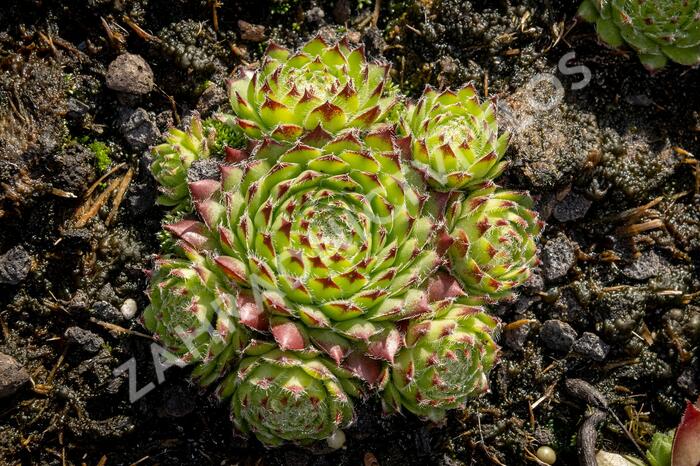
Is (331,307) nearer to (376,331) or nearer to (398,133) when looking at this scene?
(376,331)

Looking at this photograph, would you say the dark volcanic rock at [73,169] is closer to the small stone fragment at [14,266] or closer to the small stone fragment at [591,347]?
the small stone fragment at [14,266]

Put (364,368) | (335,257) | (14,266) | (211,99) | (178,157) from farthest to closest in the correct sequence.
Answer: (211,99) < (14,266) < (178,157) < (364,368) < (335,257)

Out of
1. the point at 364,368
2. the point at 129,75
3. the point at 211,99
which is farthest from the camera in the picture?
the point at 211,99

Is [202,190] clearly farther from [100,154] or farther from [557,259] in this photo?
[557,259]

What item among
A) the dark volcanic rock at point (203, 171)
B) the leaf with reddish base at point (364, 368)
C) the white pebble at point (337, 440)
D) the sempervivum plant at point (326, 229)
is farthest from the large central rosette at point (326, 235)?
the white pebble at point (337, 440)

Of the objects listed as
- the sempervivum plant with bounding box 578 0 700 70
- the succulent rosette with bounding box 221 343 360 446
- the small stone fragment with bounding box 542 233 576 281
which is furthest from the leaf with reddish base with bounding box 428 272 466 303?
the sempervivum plant with bounding box 578 0 700 70

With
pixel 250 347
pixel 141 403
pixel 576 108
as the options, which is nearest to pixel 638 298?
pixel 576 108

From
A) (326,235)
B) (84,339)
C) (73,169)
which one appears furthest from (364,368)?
(73,169)
